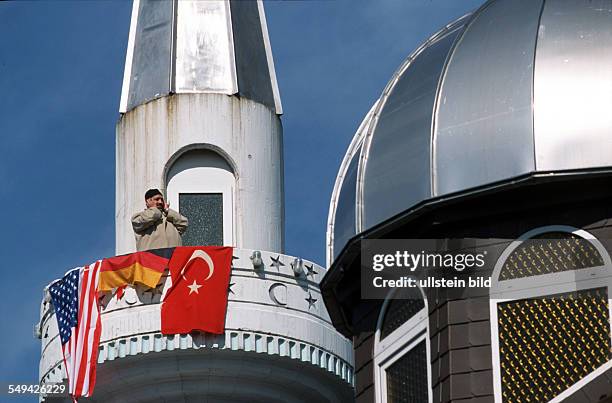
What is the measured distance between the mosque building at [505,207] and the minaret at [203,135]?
340 inches

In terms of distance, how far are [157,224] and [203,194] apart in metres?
1.87

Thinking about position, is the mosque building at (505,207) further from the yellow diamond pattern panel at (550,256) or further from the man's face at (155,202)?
the man's face at (155,202)

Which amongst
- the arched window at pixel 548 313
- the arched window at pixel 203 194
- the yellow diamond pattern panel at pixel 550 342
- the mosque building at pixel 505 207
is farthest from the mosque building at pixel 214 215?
the yellow diamond pattern panel at pixel 550 342

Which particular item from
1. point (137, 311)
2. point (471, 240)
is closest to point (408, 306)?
point (471, 240)

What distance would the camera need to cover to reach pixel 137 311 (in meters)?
47.6

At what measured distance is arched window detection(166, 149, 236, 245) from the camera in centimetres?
4959

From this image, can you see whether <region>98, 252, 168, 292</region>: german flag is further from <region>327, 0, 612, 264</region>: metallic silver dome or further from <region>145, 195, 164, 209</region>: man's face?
<region>327, 0, 612, 264</region>: metallic silver dome

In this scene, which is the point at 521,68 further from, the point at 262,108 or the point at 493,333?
the point at 262,108

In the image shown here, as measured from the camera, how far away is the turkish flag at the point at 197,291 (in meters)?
47.5

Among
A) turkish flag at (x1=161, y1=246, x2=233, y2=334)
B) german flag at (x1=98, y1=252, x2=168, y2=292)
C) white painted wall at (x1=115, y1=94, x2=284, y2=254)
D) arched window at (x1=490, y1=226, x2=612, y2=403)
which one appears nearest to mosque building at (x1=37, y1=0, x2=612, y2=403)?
arched window at (x1=490, y1=226, x2=612, y2=403)

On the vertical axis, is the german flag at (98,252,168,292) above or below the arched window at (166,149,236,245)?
below

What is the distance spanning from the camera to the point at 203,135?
4988 cm

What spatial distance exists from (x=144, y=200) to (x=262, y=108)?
262 cm

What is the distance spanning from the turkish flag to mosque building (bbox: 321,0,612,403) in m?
6.68
